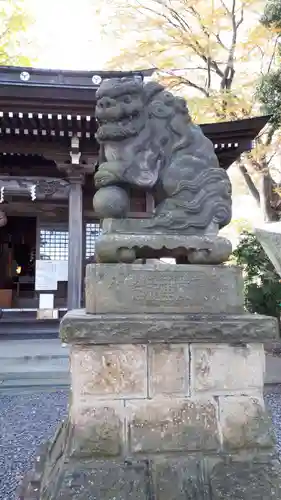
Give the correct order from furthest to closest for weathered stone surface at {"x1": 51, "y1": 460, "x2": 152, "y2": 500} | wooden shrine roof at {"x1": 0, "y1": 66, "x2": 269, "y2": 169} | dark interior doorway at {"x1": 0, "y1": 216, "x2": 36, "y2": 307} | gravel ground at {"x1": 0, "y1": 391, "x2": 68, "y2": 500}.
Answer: dark interior doorway at {"x1": 0, "y1": 216, "x2": 36, "y2": 307}, wooden shrine roof at {"x1": 0, "y1": 66, "x2": 269, "y2": 169}, gravel ground at {"x1": 0, "y1": 391, "x2": 68, "y2": 500}, weathered stone surface at {"x1": 51, "y1": 460, "x2": 152, "y2": 500}

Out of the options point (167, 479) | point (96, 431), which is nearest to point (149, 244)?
point (96, 431)

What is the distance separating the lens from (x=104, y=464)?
2.10 meters

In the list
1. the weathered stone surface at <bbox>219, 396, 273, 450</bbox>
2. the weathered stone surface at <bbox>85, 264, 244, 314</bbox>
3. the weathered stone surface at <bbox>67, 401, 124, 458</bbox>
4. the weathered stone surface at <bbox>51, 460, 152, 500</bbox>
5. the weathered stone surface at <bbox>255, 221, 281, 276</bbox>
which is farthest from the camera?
the weathered stone surface at <bbox>255, 221, 281, 276</bbox>

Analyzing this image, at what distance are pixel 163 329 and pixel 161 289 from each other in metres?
0.32

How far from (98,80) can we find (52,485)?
827cm

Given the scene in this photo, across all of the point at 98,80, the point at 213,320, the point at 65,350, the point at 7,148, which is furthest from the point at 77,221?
the point at 213,320

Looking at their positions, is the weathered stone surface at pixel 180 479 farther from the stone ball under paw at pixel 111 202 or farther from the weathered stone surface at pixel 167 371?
the stone ball under paw at pixel 111 202

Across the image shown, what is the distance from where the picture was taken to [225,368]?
7.48ft

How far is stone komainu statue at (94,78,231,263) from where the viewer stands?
2551 millimetres

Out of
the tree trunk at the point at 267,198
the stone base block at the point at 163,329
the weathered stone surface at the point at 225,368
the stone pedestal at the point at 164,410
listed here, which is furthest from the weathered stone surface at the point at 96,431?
the tree trunk at the point at 267,198

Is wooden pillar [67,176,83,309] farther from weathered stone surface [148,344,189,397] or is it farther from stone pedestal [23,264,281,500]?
weathered stone surface [148,344,189,397]

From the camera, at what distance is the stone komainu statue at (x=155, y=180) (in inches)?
100

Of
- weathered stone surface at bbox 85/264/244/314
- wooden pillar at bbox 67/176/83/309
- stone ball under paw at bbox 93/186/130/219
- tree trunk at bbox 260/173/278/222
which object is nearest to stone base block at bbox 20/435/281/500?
weathered stone surface at bbox 85/264/244/314

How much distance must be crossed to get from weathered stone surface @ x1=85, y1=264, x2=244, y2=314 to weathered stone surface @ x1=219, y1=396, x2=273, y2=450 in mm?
528
